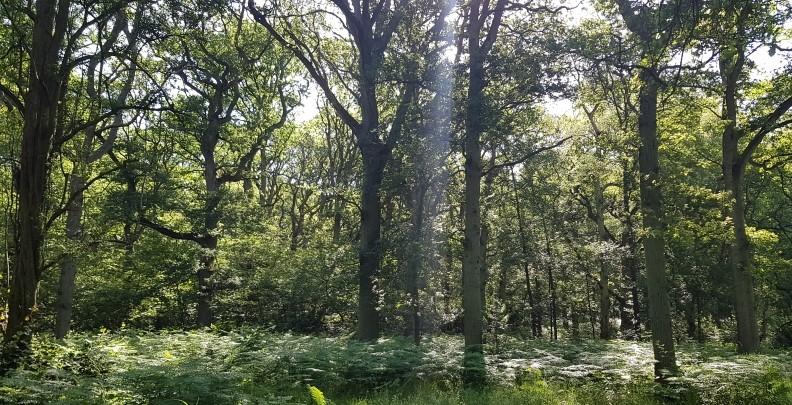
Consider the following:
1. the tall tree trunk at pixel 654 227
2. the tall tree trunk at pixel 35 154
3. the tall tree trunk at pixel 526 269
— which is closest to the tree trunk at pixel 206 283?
the tall tree trunk at pixel 35 154

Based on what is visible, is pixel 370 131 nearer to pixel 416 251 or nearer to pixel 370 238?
pixel 370 238

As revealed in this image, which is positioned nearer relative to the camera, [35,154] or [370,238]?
[35,154]

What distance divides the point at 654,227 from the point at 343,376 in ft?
21.4

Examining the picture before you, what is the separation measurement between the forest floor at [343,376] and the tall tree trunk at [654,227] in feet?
1.68

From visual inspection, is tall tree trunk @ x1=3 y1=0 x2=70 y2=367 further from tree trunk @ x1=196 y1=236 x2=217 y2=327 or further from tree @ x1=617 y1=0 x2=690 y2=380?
tree trunk @ x1=196 y1=236 x2=217 y2=327

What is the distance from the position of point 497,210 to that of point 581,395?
10.9m

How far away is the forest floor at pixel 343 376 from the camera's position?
255 inches

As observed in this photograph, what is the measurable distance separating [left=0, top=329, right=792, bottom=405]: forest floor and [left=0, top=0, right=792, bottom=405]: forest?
7 centimetres

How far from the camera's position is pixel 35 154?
785 cm

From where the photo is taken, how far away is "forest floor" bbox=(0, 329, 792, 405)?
21.2 feet

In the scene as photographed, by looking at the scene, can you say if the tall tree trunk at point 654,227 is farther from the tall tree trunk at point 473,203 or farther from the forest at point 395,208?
the tall tree trunk at point 473,203

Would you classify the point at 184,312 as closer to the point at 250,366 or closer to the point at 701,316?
the point at 250,366

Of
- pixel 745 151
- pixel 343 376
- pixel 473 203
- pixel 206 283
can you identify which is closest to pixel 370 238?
pixel 473 203

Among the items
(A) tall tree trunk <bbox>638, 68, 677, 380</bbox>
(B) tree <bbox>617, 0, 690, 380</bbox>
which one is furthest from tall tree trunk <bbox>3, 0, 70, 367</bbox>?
(A) tall tree trunk <bbox>638, 68, 677, 380</bbox>
